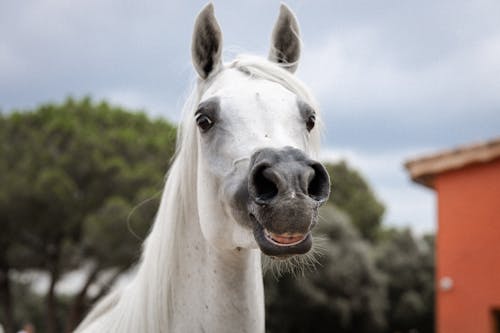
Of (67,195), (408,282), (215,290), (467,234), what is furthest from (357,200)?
(215,290)

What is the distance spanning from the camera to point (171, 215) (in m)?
2.86

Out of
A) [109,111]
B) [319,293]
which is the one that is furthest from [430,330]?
[109,111]

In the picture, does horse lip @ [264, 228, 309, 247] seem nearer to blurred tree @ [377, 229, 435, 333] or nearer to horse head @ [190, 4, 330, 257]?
horse head @ [190, 4, 330, 257]

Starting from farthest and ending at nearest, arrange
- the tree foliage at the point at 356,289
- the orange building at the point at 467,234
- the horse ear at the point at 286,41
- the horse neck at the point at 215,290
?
the tree foliage at the point at 356,289
the orange building at the point at 467,234
the horse ear at the point at 286,41
the horse neck at the point at 215,290

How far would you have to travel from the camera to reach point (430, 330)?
99.3 feet

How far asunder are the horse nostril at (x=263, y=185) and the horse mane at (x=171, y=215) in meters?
0.48

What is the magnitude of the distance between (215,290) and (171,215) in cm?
42

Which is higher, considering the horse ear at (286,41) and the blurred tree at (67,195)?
the blurred tree at (67,195)

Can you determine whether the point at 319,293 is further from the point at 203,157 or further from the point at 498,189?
the point at 203,157

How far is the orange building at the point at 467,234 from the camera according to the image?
1258 centimetres

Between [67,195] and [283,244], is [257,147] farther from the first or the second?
[67,195]

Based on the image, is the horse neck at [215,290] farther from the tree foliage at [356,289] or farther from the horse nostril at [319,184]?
the tree foliage at [356,289]

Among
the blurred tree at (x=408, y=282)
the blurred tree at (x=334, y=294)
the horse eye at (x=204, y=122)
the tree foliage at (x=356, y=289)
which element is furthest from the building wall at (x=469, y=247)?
the blurred tree at (x=408, y=282)

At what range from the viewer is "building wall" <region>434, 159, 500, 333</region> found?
12578mm
